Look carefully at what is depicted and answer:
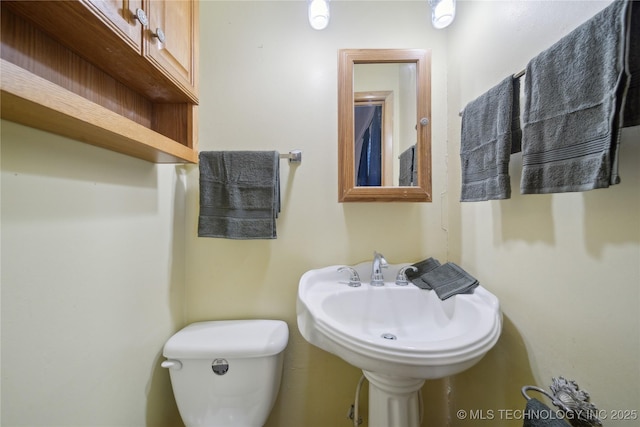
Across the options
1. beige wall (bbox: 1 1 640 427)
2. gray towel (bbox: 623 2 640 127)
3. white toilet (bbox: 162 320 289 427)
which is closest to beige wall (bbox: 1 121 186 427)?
beige wall (bbox: 1 1 640 427)

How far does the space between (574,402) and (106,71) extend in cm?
148

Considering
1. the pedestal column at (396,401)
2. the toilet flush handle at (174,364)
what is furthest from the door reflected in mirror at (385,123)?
the toilet flush handle at (174,364)

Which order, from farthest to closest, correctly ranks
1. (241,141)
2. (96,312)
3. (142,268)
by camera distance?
1. (241,141)
2. (142,268)
3. (96,312)

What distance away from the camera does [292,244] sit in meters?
1.02

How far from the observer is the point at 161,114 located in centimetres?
87

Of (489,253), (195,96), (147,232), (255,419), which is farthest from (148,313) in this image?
(489,253)

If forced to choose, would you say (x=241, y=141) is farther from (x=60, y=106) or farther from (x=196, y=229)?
(x=60, y=106)

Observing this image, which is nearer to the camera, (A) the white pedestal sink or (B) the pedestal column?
(A) the white pedestal sink

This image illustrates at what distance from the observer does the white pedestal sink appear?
516mm

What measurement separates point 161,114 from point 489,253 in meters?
1.34

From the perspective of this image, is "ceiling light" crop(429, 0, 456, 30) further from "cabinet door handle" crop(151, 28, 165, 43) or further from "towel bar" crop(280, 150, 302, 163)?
"cabinet door handle" crop(151, 28, 165, 43)

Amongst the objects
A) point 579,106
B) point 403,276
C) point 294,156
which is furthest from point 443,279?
point 294,156

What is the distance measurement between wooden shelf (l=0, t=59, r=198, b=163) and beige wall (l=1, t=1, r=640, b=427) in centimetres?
5

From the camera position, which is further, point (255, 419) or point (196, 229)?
point (196, 229)
